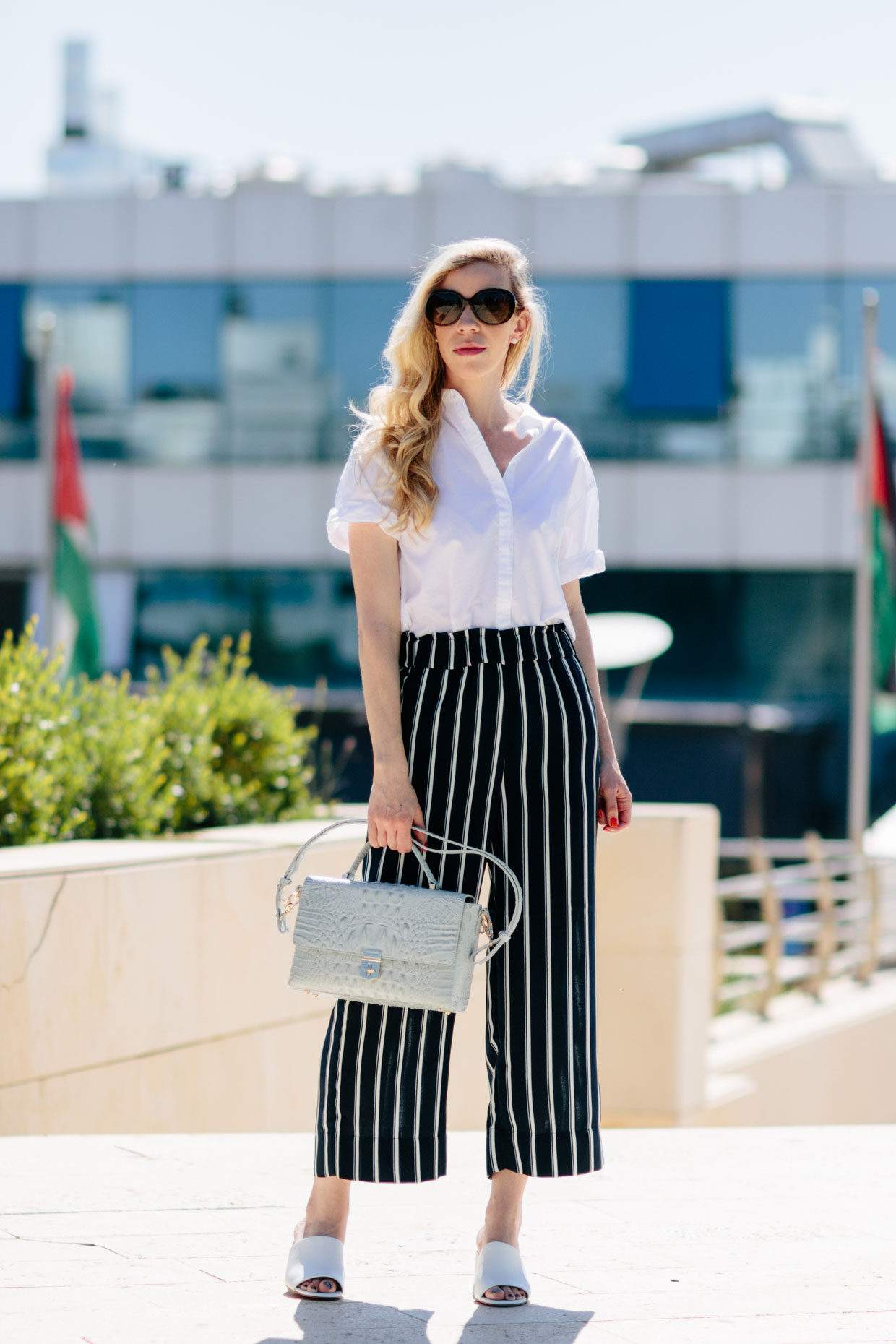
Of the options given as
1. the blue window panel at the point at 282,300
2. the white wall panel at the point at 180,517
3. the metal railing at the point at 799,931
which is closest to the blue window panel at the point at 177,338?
the blue window panel at the point at 282,300

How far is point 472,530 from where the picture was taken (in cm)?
288

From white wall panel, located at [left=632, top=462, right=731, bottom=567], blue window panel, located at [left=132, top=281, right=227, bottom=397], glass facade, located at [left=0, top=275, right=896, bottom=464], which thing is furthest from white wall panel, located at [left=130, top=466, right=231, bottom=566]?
white wall panel, located at [left=632, top=462, right=731, bottom=567]

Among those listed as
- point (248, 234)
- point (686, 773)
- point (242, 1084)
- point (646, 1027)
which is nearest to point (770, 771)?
point (686, 773)

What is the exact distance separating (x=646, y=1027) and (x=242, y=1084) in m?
2.17

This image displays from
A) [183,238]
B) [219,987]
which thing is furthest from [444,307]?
[183,238]

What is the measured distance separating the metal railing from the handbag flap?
613 centimetres

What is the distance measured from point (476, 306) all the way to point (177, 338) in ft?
72.2

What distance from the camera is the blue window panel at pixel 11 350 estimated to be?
79.5 ft

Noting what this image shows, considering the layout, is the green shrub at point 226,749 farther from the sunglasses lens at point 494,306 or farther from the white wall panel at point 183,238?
the white wall panel at point 183,238

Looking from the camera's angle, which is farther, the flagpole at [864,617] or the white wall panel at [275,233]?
the white wall panel at [275,233]

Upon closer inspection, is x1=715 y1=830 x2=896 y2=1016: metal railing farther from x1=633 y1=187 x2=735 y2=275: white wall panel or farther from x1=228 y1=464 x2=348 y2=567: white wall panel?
x1=633 y1=187 x2=735 y2=275: white wall panel

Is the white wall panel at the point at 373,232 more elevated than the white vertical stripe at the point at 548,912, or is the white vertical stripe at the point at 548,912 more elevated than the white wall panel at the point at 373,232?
the white wall panel at the point at 373,232

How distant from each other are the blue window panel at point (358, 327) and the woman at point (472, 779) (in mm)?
21105

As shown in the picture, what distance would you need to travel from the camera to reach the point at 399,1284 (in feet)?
9.49
